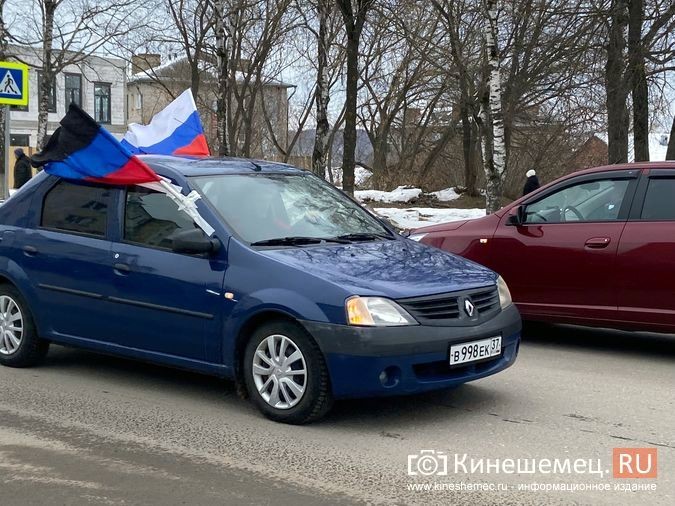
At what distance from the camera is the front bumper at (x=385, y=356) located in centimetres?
509

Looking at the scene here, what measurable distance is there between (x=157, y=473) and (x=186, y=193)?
2164 millimetres

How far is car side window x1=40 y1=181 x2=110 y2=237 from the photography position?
6.53 meters

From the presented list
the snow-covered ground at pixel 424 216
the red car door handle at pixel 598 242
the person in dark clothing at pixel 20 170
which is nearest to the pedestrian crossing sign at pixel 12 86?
the person in dark clothing at pixel 20 170

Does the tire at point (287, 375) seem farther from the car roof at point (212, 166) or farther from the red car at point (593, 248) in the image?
the red car at point (593, 248)

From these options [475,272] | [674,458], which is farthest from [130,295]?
[674,458]

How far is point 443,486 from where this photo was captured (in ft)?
14.5

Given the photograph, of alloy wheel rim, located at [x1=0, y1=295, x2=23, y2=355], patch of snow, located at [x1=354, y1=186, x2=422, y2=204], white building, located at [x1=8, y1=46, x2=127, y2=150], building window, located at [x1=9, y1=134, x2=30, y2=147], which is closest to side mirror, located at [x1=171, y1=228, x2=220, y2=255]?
alloy wheel rim, located at [x1=0, y1=295, x2=23, y2=355]

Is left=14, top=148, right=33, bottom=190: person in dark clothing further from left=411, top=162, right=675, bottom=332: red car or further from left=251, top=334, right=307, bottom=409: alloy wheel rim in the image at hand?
left=251, top=334, right=307, bottom=409: alloy wheel rim

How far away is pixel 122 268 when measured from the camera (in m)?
6.15

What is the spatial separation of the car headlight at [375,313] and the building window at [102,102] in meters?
53.9

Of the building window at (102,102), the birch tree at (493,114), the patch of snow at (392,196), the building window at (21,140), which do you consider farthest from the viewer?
the building window at (102,102)

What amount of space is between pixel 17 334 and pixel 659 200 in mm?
5504

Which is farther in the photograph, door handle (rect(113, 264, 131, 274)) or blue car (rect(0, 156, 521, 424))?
door handle (rect(113, 264, 131, 274))

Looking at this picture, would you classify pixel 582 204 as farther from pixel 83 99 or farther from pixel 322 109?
pixel 83 99
